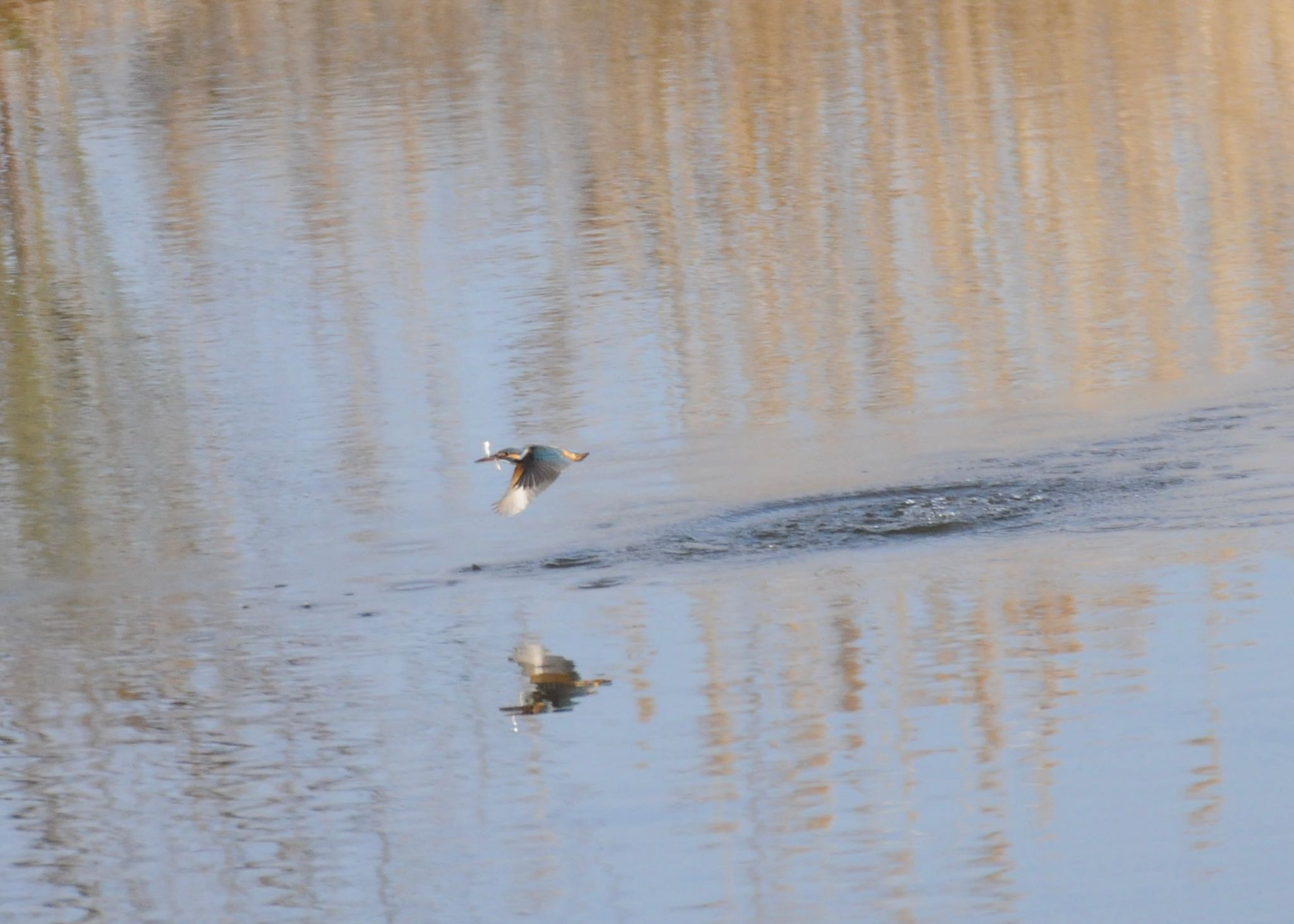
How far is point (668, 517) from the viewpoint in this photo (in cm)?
715

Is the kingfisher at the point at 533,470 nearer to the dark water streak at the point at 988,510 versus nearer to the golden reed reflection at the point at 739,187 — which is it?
the dark water streak at the point at 988,510

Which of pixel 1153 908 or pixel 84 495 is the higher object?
pixel 84 495

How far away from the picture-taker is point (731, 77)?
1639 centimetres

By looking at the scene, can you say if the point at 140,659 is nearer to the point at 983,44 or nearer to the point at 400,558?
the point at 400,558

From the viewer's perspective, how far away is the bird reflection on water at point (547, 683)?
5.66m

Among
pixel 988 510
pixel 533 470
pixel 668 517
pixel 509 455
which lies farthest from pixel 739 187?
pixel 509 455

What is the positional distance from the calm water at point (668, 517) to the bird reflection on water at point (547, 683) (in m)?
0.02

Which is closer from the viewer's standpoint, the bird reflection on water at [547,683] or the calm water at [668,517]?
the calm water at [668,517]

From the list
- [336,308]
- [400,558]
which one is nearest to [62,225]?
[336,308]

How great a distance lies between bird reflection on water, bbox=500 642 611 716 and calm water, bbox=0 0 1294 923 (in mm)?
23

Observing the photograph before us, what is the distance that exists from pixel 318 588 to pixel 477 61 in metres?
11.9

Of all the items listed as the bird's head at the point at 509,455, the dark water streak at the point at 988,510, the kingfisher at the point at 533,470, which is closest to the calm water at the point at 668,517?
the dark water streak at the point at 988,510

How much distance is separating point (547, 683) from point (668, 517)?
1416 millimetres

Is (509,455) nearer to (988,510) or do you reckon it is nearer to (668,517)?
(668,517)
